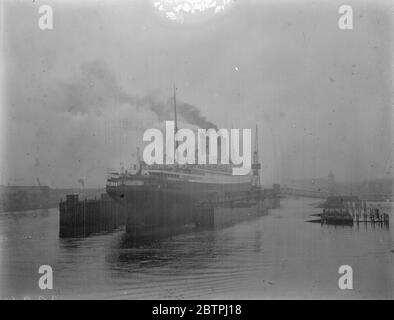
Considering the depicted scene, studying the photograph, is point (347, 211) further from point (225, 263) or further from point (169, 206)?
point (169, 206)

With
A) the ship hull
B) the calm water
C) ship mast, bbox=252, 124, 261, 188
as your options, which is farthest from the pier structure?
the ship hull

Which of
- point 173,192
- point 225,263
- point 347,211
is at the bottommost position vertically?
point 225,263

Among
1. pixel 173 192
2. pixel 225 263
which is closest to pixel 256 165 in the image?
pixel 225 263

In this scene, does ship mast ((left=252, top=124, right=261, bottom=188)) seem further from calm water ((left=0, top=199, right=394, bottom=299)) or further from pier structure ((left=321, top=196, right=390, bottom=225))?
pier structure ((left=321, top=196, right=390, bottom=225))

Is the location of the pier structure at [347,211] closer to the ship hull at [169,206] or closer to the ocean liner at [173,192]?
the ocean liner at [173,192]

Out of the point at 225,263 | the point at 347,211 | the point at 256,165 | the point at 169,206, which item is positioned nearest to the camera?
the point at 225,263

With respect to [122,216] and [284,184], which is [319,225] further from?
[122,216]

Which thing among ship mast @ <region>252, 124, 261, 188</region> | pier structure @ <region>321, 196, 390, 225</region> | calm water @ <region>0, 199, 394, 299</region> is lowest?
calm water @ <region>0, 199, 394, 299</region>
